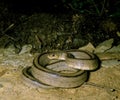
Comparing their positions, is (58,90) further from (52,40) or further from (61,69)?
(52,40)

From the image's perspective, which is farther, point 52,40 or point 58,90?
point 52,40

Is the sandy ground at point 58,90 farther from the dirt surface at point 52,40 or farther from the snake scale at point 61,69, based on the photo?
the snake scale at point 61,69

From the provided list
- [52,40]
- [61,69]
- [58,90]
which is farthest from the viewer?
[52,40]

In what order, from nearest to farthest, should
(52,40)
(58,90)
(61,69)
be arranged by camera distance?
(58,90)
(61,69)
(52,40)

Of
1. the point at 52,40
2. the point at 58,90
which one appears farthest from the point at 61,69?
the point at 52,40

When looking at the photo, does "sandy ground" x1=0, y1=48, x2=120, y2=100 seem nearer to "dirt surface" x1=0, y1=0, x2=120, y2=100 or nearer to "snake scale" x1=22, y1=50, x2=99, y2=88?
"dirt surface" x1=0, y1=0, x2=120, y2=100

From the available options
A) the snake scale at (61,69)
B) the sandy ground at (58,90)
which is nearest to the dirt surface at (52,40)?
the sandy ground at (58,90)
